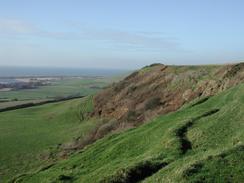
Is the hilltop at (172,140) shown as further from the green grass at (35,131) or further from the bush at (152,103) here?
the green grass at (35,131)

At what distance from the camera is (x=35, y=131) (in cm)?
5734

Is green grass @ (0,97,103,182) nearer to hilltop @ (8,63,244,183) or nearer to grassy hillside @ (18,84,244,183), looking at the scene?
hilltop @ (8,63,244,183)

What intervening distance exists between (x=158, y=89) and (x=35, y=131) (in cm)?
1768

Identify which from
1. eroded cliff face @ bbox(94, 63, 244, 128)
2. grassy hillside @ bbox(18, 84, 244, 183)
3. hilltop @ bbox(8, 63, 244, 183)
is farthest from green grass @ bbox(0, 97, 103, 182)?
grassy hillside @ bbox(18, 84, 244, 183)

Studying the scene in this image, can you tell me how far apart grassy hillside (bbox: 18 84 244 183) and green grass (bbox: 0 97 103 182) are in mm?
9562

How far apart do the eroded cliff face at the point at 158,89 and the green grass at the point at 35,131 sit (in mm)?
4095

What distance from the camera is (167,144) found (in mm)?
25516

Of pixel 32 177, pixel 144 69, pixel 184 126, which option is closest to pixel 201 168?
pixel 184 126

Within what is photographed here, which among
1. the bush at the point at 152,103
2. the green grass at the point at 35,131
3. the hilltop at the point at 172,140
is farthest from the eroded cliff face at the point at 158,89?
the green grass at the point at 35,131

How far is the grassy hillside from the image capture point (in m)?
19.0

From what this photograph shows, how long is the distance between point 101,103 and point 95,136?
17.5 m

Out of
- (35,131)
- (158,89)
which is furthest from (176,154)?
(35,131)

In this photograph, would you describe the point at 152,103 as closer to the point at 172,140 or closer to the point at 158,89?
the point at 158,89

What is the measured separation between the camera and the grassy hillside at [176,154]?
19031 mm
